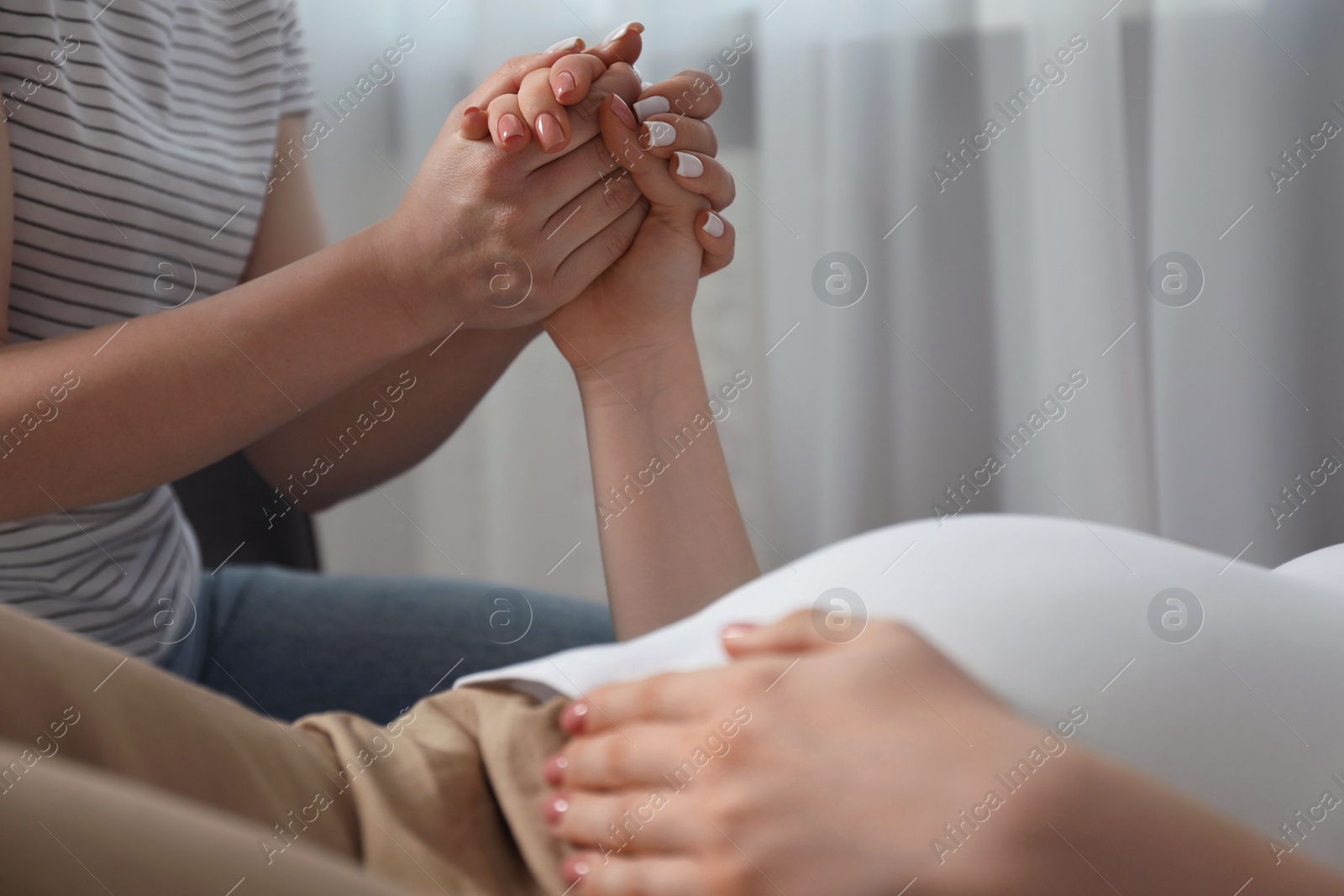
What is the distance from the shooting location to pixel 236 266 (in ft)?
2.74

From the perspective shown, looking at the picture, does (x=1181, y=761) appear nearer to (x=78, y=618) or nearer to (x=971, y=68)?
(x=78, y=618)

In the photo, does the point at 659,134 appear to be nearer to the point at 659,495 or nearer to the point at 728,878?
the point at 659,495

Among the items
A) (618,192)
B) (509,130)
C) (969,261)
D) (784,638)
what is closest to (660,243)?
(618,192)

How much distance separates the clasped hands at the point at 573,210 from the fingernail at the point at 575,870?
0.37 meters

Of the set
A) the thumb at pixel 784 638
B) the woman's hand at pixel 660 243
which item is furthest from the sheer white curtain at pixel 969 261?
the thumb at pixel 784 638

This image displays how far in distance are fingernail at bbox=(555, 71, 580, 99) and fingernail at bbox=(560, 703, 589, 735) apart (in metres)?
0.39

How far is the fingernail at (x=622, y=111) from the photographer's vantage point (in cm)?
64

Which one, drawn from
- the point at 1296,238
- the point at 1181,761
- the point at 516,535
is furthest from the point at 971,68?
the point at 1181,761

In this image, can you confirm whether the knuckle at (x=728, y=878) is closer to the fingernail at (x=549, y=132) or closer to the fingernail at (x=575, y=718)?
the fingernail at (x=575, y=718)

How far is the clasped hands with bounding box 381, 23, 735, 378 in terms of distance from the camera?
604mm

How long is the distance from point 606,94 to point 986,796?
51 cm

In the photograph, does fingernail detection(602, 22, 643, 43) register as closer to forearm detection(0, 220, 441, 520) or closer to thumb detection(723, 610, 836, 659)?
forearm detection(0, 220, 441, 520)

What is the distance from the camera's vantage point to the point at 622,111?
65cm

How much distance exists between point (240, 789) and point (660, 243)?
475mm
